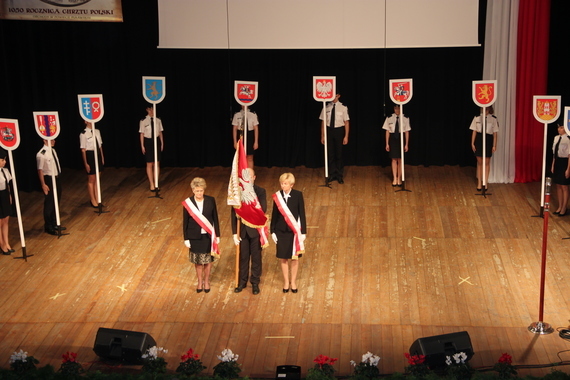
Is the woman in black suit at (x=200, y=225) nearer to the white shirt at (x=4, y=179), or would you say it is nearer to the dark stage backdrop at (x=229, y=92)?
the white shirt at (x=4, y=179)

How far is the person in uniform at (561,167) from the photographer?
9922 mm

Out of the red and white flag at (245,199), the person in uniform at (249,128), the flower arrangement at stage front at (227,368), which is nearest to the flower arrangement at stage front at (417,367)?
the flower arrangement at stage front at (227,368)


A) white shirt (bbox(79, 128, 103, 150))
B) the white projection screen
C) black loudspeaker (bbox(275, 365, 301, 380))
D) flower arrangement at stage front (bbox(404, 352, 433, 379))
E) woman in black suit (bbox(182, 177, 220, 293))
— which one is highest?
the white projection screen

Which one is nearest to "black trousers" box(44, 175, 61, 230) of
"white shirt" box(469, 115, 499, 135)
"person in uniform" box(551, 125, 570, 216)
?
"white shirt" box(469, 115, 499, 135)

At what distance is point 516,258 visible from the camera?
9.01m

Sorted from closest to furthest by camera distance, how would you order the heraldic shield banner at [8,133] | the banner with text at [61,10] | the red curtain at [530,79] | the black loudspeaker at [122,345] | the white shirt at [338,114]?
the black loudspeaker at [122,345] < the heraldic shield banner at [8,133] < the banner with text at [61,10] < the red curtain at [530,79] < the white shirt at [338,114]

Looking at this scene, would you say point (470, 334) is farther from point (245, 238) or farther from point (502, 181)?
point (502, 181)

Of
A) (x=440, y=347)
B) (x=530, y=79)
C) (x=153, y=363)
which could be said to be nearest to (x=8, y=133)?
(x=153, y=363)

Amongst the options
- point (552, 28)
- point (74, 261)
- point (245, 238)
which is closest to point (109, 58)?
point (74, 261)

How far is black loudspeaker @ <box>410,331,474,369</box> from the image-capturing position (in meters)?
6.58

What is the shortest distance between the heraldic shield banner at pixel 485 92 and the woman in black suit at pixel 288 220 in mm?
3908

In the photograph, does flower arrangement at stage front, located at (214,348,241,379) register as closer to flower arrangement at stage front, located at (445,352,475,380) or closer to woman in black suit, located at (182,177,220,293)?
flower arrangement at stage front, located at (445,352,475,380)

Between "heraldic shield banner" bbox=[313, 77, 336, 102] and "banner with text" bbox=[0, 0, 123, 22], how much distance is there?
288cm

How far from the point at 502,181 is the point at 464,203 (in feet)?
4.24
